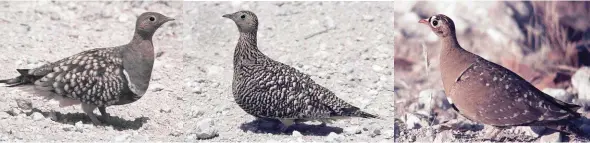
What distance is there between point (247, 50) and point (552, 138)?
2.00 meters

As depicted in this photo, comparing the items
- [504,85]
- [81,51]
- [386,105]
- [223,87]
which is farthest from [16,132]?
[504,85]

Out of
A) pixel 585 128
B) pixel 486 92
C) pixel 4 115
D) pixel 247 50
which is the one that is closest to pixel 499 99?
pixel 486 92

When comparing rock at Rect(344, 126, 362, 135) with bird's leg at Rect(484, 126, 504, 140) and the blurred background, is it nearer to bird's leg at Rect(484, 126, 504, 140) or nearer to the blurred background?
the blurred background

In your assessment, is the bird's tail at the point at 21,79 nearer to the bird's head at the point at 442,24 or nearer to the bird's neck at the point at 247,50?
the bird's neck at the point at 247,50

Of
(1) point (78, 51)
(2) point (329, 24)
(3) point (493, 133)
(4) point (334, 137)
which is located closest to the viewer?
(4) point (334, 137)

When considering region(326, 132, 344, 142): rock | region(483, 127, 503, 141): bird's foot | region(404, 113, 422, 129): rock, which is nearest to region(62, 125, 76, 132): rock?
region(326, 132, 344, 142): rock

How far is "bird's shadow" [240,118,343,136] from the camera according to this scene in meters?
6.16

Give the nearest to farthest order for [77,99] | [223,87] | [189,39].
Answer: [77,99], [223,87], [189,39]

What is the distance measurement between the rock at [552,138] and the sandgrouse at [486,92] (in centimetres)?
9

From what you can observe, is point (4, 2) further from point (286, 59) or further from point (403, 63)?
point (403, 63)

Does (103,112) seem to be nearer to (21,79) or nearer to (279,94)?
(21,79)

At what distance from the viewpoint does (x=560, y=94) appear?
6613 mm

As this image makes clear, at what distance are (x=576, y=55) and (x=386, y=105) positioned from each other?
1354 mm

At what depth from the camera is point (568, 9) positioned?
22.5 feet
